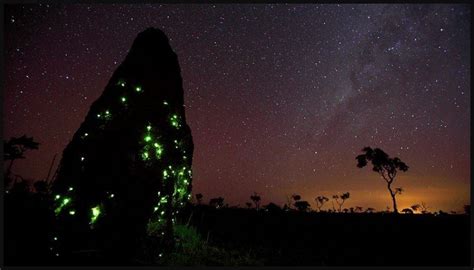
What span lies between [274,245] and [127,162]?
3.61 m

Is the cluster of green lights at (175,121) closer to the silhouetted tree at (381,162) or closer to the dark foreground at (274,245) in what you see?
the dark foreground at (274,245)

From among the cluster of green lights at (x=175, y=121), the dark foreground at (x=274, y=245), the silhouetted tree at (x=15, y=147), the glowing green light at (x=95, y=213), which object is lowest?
the dark foreground at (x=274, y=245)

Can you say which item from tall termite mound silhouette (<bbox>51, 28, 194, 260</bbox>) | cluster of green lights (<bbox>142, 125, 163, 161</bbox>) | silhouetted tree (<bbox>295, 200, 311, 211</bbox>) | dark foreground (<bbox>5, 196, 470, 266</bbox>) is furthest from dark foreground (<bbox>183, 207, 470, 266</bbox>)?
silhouetted tree (<bbox>295, 200, 311, 211</bbox>)

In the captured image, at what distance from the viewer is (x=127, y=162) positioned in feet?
17.0

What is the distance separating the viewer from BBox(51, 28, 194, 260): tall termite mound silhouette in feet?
15.6

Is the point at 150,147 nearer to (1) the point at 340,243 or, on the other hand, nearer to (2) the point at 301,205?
(1) the point at 340,243

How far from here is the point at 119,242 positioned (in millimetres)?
4859


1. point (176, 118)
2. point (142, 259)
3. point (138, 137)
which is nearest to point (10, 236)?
point (142, 259)

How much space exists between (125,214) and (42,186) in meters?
1.25

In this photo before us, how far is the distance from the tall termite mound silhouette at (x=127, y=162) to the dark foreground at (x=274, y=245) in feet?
0.91

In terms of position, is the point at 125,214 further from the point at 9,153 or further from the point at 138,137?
the point at 9,153

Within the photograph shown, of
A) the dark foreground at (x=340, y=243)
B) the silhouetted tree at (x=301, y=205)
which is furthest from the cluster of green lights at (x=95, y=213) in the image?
the silhouetted tree at (x=301, y=205)

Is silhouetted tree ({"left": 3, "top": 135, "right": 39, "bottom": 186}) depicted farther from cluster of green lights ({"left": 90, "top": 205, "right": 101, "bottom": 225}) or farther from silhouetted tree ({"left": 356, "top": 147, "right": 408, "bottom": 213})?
silhouetted tree ({"left": 356, "top": 147, "right": 408, "bottom": 213})

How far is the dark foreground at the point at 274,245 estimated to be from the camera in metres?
4.15
